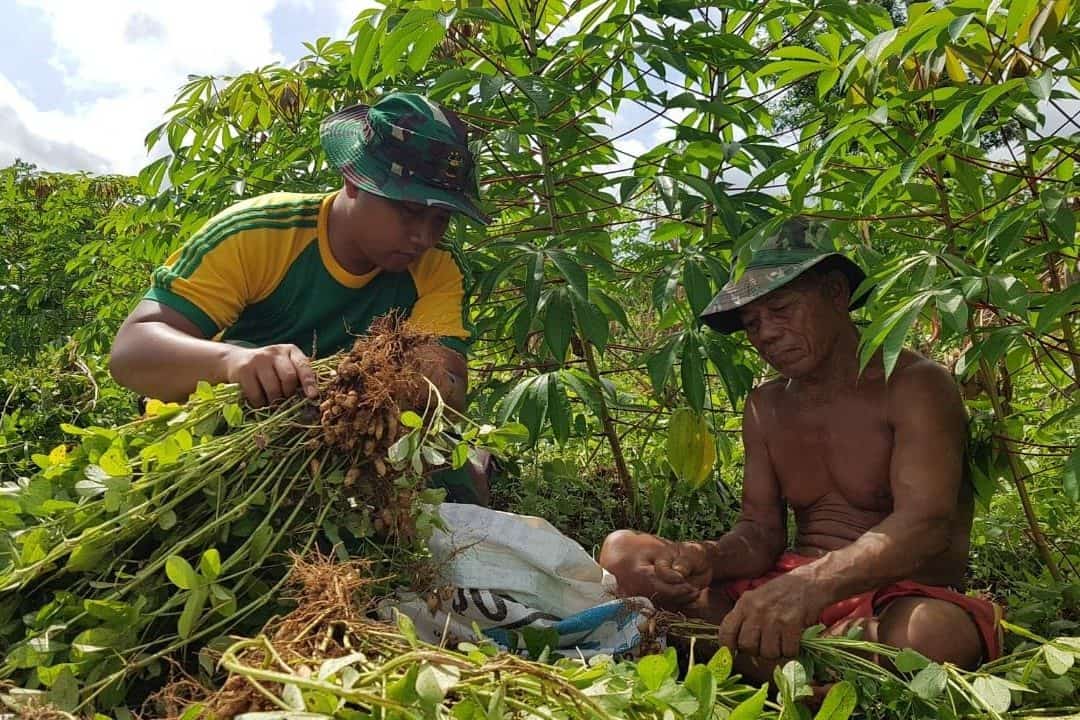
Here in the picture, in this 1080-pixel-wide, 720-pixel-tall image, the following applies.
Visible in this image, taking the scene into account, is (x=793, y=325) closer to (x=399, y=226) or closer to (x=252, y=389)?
(x=399, y=226)

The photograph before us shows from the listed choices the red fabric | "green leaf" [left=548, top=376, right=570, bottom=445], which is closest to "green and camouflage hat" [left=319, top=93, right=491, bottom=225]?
"green leaf" [left=548, top=376, right=570, bottom=445]

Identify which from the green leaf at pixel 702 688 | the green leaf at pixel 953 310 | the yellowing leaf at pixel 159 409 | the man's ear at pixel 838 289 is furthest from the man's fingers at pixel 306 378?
the man's ear at pixel 838 289

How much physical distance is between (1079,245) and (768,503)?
87 centimetres

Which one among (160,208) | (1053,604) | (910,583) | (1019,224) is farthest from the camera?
(160,208)

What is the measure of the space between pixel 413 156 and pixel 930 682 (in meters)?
1.42

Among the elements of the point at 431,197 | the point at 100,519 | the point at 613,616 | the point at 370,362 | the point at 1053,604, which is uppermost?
the point at 431,197

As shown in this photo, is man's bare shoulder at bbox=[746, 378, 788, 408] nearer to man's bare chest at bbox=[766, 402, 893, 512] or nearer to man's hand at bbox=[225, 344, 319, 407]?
man's bare chest at bbox=[766, 402, 893, 512]

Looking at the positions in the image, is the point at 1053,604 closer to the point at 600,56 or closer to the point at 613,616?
the point at 613,616

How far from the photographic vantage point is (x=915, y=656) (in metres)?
1.35

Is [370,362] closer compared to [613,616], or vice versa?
[370,362]

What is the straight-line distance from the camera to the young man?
1851 mm

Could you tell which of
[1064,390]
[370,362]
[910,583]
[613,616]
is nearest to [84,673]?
[370,362]

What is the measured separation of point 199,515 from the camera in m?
1.41

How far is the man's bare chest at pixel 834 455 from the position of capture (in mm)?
1972
